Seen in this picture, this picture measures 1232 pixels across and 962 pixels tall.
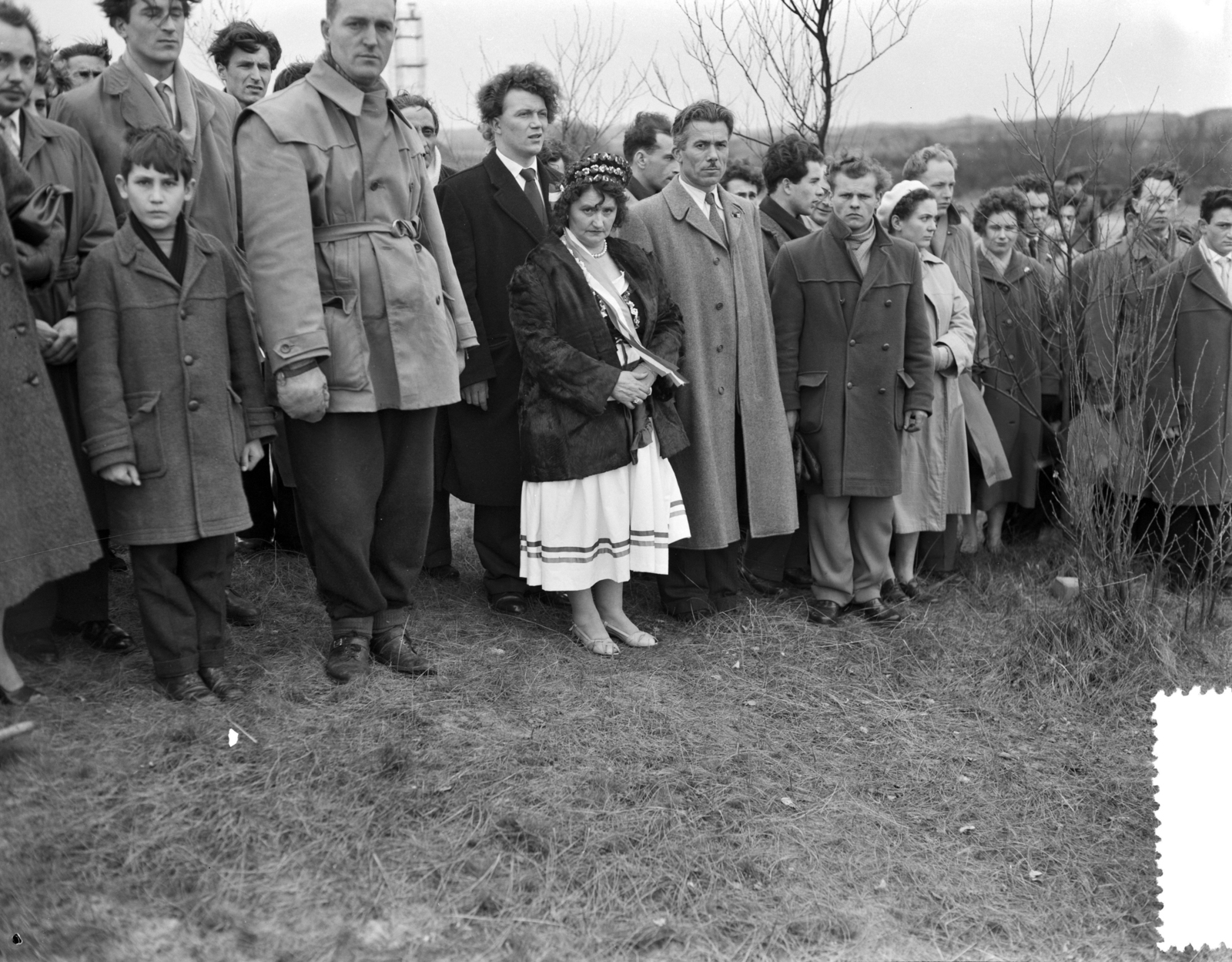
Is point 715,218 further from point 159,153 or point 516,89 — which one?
point 159,153

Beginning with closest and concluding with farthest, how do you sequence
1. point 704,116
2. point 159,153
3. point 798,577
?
point 159,153, point 704,116, point 798,577

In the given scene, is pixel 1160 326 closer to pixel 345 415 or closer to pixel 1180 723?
pixel 1180 723

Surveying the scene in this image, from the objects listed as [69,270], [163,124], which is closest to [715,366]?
[163,124]

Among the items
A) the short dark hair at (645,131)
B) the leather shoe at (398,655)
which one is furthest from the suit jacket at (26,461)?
the short dark hair at (645,131)

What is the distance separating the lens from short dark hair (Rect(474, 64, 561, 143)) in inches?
202

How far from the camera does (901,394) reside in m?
5.51

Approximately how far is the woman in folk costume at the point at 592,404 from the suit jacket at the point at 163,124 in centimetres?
109

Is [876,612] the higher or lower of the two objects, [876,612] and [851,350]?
the lower

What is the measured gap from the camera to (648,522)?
485 centimetres

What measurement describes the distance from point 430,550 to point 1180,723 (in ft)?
10.4

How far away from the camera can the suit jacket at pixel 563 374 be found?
15.2ft

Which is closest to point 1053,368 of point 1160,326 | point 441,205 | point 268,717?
point 1160,326

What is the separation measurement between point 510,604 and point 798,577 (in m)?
1.47

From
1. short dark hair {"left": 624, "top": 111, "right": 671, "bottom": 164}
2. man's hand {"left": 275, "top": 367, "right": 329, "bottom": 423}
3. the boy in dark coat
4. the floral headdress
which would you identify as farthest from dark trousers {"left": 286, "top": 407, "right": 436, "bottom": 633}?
short dark hair {"left": 624, "top": 111, "right": 671, "bottom": 164}
